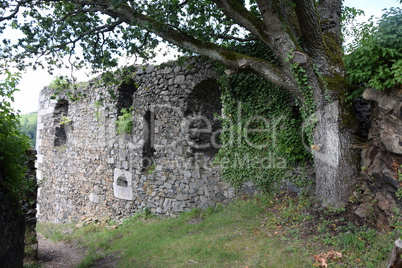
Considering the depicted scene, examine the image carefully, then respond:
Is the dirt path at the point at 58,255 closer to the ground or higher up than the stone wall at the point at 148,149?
closer to the ground

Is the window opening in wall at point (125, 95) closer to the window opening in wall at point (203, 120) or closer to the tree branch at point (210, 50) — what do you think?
the window opening in wall at point (203, 120)

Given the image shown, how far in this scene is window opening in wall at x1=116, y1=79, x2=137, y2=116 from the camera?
9114 mm

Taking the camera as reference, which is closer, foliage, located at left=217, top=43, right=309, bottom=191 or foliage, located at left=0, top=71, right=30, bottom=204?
foliage, located at left=0, top=71, right=30, bottom=204

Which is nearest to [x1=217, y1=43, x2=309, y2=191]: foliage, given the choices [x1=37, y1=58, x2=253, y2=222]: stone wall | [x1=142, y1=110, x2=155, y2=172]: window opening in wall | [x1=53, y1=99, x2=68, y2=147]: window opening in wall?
[x1=37, y1=58, x2=253, y2=222]: stone wall

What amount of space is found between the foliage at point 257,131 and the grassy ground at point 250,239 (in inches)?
24.2

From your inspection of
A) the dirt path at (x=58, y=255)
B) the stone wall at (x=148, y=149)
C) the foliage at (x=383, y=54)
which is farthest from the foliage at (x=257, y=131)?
the dirt path at (x=58, y=255)

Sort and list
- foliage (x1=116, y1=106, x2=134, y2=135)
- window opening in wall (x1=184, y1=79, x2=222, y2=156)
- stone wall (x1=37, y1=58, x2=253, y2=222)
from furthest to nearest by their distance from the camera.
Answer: foliage (x1=116, y1=106, x2=134, y2=135) → window opening in wall (x1=184, y1=79, x2=222, y2=156) → stone wall (x1=37, y1=58, x2=253, y2=222)

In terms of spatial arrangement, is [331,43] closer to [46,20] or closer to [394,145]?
[394,145]

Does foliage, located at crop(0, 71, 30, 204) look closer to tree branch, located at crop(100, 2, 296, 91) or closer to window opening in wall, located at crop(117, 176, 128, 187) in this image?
tree branch, located at crop(100, 2, 296, 91)

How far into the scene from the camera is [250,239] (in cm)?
490

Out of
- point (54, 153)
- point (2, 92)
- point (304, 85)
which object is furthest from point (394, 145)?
point (54, 153)

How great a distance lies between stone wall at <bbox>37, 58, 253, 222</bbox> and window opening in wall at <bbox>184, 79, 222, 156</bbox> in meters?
0.03

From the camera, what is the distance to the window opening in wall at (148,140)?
27.6 feet

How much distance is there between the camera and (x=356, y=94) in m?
4.79
